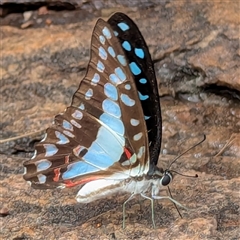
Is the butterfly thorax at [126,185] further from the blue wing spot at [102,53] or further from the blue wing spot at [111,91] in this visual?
the blue wing spot at [102,53]

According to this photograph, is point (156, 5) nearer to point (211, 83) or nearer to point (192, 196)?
point (211, 83)

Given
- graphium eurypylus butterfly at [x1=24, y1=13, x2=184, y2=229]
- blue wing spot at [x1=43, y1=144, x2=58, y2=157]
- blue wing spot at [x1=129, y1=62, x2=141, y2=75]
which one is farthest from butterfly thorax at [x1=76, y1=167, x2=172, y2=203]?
blue wing spot at [x1=129, y1=62, x2=141, y2=75]

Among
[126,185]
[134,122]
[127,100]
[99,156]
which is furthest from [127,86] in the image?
[126,185]

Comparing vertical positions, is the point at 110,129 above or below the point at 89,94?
below

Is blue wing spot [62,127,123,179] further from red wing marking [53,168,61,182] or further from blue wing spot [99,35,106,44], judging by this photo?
blue wing spot [99,35,106,44]

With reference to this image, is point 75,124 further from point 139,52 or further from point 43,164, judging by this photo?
point 139,52

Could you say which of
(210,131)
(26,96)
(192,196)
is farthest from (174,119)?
(26,96)

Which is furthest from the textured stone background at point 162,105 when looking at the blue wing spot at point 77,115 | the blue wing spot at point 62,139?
the blue wing spot at point 77,115
